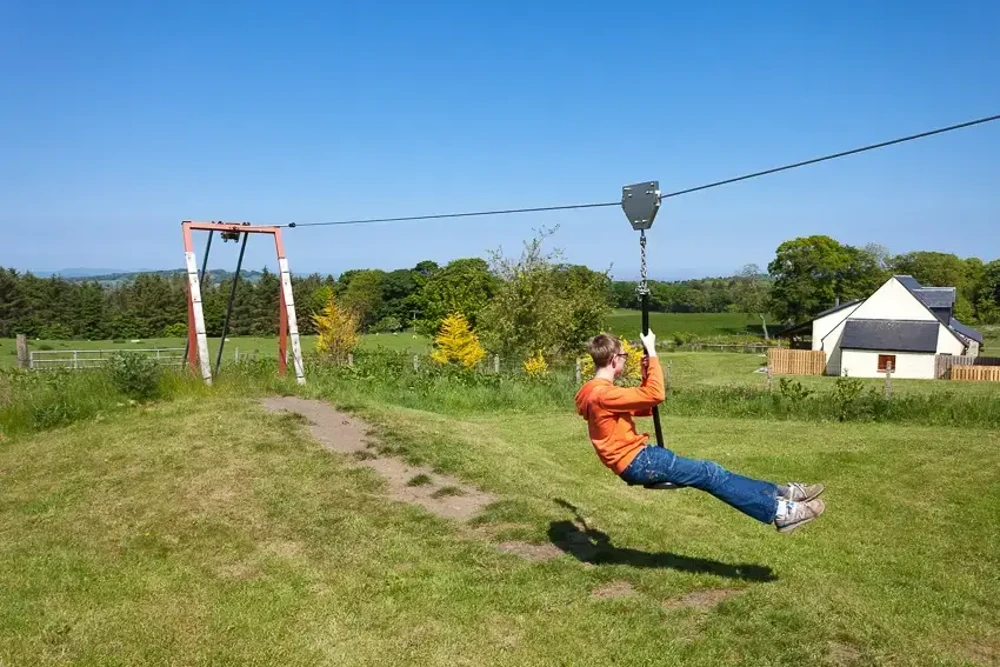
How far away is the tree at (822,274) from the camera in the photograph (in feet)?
244

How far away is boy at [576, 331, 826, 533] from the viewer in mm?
5598

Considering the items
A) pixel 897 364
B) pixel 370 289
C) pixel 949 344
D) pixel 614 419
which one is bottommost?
pixel 897 364

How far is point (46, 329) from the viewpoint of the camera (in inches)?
3172

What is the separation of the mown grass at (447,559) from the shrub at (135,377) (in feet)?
5.04

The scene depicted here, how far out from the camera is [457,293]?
6562 cm

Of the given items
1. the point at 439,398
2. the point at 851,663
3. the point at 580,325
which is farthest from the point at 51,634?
the point at 580,325

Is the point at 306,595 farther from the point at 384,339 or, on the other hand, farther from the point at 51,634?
the point at 384,339

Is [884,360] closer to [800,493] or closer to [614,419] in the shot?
[800,493]

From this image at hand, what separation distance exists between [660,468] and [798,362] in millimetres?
49823

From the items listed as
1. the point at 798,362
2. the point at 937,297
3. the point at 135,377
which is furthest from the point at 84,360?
the point at 937,297

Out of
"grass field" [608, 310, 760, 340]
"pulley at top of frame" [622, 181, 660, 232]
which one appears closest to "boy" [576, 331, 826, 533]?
"pulley at top of frame" [622, 181, 660, 232]

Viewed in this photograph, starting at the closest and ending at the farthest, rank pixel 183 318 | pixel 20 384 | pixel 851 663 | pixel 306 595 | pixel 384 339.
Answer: pixel 851 663 → pixel 306 595 → pixel 20 384 → pixel 384 339 → pixel 183 318

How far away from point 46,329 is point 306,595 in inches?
3445

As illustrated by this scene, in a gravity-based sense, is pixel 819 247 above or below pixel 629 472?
above
